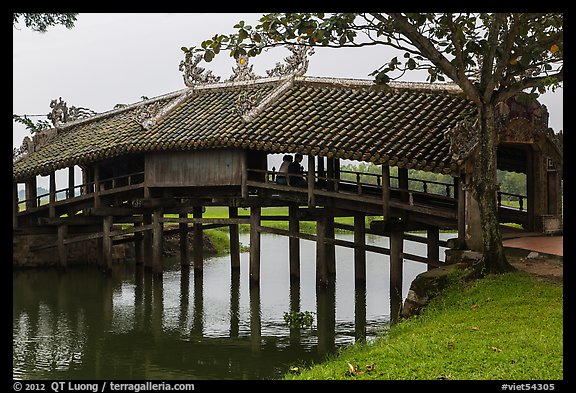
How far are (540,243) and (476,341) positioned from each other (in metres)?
6.24

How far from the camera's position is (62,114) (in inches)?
930

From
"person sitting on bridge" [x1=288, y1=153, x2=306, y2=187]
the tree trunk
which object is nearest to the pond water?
"person sitting on bridge" [x1=288, y1=153, x2=306, y2=187]

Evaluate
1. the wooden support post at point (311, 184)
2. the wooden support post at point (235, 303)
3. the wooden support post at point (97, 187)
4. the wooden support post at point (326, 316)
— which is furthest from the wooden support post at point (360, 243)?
the wooden support post at point (97, 187)

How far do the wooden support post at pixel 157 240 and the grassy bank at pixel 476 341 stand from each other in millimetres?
10481

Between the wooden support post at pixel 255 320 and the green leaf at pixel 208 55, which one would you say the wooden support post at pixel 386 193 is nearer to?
the wooden support post at pixel 255 320

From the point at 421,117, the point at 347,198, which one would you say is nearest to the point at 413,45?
the point at 421,117

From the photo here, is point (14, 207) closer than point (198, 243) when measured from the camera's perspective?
No

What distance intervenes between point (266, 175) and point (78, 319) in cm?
538

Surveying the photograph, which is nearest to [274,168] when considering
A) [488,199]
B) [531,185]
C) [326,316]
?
[326,316]

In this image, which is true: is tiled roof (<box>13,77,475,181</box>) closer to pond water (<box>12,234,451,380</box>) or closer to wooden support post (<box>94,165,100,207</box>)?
wooden support post (<box>94,165,100,207</box>)

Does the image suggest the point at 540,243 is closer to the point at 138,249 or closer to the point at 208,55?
the point at 208,55

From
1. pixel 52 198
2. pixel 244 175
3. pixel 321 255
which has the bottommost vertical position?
pixel 321 255

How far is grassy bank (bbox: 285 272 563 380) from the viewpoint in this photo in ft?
23.6

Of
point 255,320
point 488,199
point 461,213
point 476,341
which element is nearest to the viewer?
point 476,341
